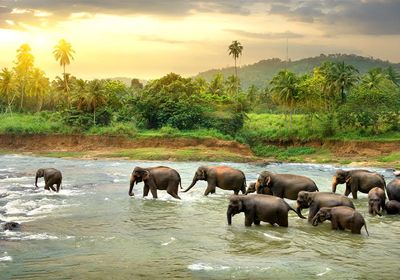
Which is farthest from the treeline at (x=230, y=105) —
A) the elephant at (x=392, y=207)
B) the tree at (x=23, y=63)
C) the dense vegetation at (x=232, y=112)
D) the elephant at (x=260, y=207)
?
the elephant at (x=260, y=207)

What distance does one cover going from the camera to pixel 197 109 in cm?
6875

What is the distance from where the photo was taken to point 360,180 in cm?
2209

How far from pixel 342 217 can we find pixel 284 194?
4.44 metres

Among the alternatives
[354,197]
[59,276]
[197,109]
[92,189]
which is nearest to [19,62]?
[197,109]

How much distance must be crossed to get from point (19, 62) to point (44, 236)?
8621 centimetres

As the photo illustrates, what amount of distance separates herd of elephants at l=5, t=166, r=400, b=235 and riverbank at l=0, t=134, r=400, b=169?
97.6ft

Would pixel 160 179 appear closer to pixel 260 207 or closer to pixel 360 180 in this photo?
pixel 260 207

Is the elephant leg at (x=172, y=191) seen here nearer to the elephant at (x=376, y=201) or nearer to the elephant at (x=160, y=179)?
the elephant at (x=160, y=179)

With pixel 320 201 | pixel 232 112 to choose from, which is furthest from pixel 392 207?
pixel 232 112

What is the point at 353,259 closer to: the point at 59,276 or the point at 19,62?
the point at 59,276

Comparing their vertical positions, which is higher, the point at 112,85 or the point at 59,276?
the point at 112,85

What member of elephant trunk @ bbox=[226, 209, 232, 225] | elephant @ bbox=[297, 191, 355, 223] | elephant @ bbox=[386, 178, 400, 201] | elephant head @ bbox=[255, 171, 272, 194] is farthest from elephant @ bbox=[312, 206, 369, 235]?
elephant @ bbox=[386, 178, 400, 201]

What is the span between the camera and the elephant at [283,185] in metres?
19.3

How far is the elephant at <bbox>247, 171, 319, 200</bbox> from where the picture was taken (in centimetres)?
1931
